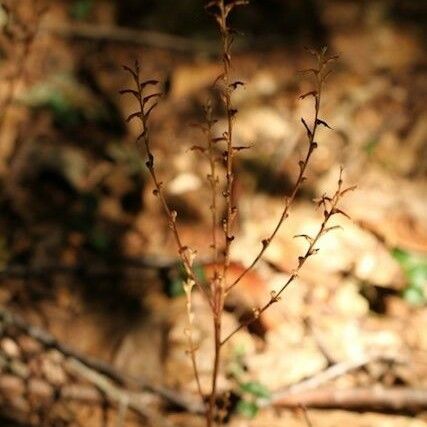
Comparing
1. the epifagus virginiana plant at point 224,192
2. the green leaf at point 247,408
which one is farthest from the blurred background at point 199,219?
the epifagus virginiana plant at point 224,192

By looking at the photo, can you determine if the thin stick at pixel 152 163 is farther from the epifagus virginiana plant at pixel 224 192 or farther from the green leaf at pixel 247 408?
the green leaf at pixel 247 408

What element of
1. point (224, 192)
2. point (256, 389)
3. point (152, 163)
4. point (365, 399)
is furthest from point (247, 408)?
point (152, 163)

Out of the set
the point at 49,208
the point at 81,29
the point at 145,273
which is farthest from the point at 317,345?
the point at 81,29

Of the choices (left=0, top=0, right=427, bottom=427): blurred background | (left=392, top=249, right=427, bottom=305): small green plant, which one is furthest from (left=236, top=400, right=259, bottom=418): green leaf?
(left=392, top=249, right=427, bottom=305): small green plant

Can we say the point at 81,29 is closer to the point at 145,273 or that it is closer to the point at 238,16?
the point at 238,16

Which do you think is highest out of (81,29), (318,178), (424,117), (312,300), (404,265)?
(81,29)
